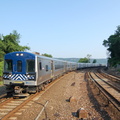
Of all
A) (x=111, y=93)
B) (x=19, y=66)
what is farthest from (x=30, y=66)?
(x=111, y=93)

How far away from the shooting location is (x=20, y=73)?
34.1 feet

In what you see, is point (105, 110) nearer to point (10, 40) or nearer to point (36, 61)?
point (36, 61)

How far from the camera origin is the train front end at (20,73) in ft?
33.7

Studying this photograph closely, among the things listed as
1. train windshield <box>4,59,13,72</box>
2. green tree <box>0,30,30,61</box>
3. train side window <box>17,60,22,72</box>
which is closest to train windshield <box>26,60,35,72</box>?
train side window <box>17,60,22,72</box>

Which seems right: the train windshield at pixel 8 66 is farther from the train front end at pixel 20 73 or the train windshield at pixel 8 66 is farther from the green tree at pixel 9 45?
the green tree at pixel 9 45

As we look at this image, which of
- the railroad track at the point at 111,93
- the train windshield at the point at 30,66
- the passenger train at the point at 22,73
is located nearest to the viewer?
the railroad track at the point at 111,93

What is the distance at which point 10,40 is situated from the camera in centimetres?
4003

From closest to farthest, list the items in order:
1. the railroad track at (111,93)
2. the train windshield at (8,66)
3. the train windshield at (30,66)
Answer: the railroad track at (111,93), the train windshield at (30,66), the train windshield at (8,66)

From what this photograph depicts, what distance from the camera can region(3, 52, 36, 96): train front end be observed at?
1027 cm

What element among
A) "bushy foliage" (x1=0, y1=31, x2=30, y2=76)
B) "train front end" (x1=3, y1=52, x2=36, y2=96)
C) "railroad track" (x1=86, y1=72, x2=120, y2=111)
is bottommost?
"railroad track" (x1=86, y1=72, x2=120, y2=111)

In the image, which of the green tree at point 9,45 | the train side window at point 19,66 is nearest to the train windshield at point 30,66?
the train side window at point 19,66

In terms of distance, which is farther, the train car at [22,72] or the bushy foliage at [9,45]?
the bushy foliage at [9,45]

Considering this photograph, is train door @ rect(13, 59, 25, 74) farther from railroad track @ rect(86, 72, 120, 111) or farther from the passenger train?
railroad track @ rect(86, 72, 120, 111)

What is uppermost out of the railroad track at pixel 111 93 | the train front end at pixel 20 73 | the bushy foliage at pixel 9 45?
the bushy foliage at pixel 9 45
